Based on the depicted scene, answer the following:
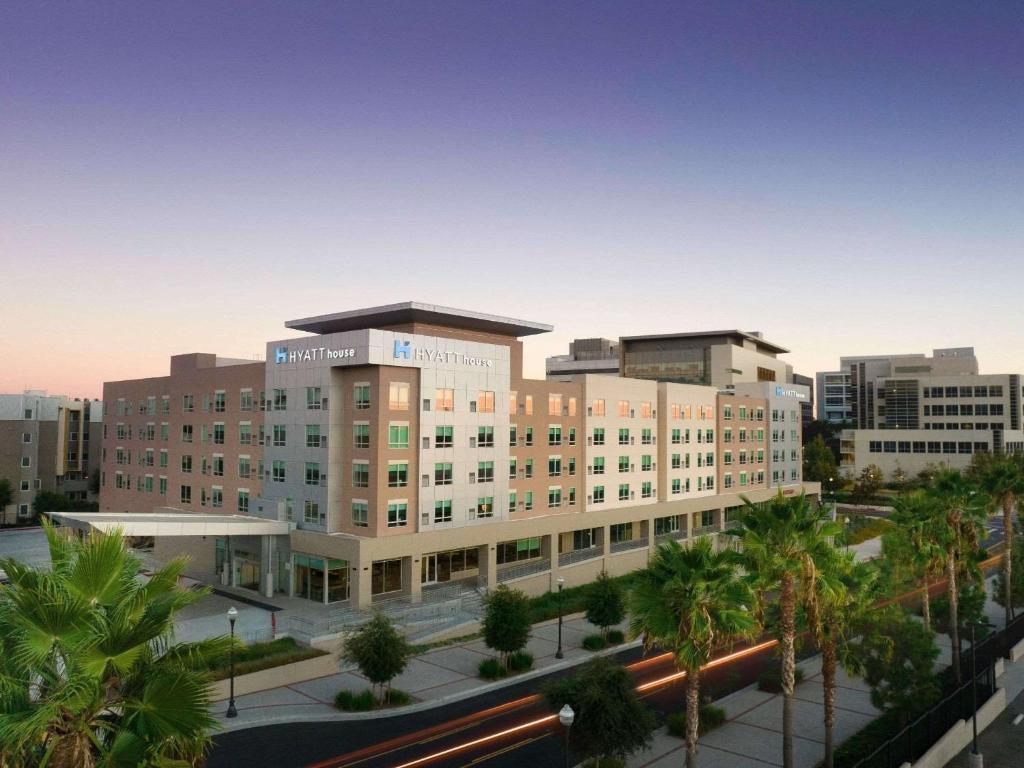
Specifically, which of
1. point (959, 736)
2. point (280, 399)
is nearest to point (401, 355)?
point (280, 399)

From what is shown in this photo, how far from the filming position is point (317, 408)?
5562cm

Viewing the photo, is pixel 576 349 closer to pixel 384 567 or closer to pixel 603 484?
pixel 603 484

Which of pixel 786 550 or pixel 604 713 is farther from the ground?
pixel 786 550

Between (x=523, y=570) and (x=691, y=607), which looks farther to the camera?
(x=523, y=570)

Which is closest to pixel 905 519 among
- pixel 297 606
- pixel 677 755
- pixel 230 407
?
pixel 677 755

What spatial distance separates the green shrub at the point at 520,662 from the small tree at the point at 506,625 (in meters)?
0.35

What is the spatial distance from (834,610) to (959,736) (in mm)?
11236

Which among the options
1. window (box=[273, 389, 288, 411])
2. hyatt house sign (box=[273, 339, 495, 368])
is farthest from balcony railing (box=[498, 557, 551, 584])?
window (box=[273, 389, 288, 411])

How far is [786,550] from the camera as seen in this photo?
25.8 metres

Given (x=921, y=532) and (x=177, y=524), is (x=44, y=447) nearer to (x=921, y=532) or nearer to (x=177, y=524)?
(x=177, y=524)

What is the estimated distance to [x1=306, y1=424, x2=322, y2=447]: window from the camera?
55.5 meters

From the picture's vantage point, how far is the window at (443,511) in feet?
182

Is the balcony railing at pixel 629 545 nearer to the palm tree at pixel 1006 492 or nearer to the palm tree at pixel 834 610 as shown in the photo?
the palm tree at pixel 1006 492

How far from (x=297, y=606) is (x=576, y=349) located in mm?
118163
